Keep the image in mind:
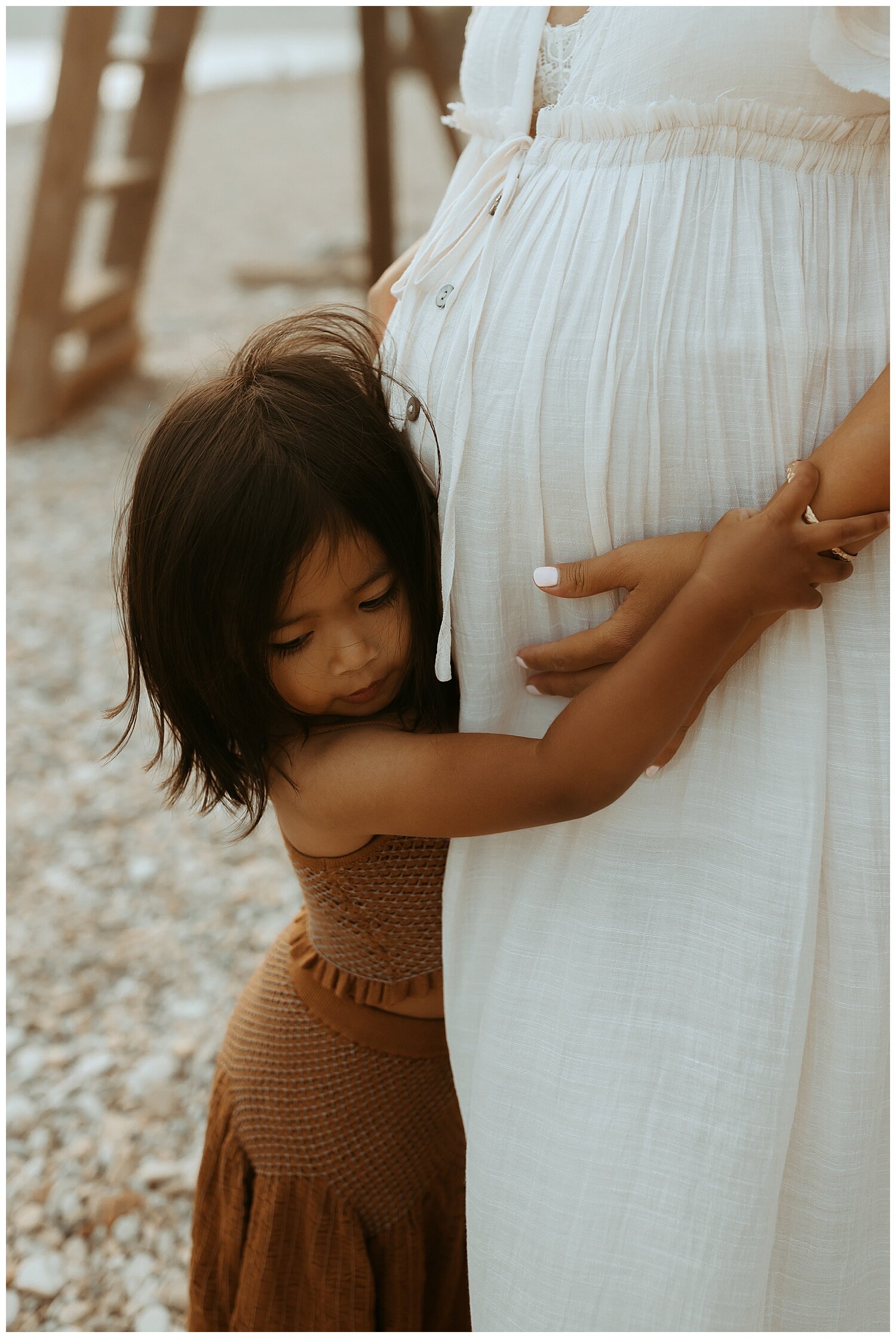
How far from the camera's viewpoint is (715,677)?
1070 millimetres

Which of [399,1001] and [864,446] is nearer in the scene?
[864,446]

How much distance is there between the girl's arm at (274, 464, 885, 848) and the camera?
3.21ft

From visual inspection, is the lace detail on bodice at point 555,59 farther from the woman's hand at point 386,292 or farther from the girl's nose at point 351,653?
the girl's nose at point 351,653

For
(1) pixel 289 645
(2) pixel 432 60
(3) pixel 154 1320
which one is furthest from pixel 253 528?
(2) pixel 432 60

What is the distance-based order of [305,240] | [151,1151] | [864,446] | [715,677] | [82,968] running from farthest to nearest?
[305,240], [82,968], [151,1151], [715,677], [864,446]

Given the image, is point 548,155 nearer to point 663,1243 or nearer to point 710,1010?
point 710,1010

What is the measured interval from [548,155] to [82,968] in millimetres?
2114

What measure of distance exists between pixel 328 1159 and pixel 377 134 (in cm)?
374

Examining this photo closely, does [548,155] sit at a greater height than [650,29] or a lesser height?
lesser

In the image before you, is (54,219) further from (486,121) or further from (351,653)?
(351,653)

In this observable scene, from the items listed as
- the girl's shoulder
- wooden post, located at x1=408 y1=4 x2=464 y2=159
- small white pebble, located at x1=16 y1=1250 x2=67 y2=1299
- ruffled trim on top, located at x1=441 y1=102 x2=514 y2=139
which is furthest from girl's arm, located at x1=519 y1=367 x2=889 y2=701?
wooden post, located at x1=408 y1=4 x2=464 y2=159

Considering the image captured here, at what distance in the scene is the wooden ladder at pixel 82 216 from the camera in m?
4.63

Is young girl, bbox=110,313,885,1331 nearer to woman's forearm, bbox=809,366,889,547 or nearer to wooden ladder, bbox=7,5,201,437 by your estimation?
woman's forearm, bbox=809,366,889,547

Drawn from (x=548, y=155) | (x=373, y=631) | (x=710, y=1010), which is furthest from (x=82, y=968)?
(x=548, y=155)
